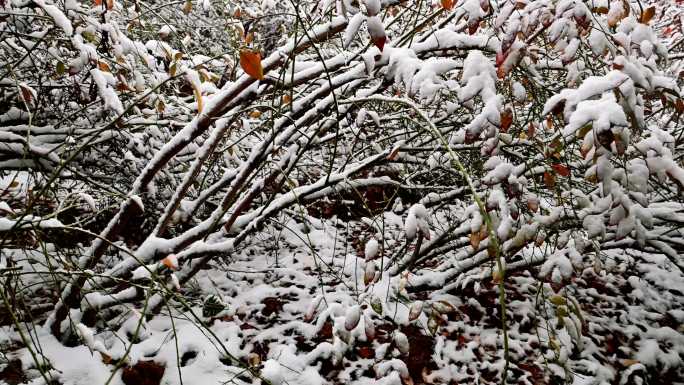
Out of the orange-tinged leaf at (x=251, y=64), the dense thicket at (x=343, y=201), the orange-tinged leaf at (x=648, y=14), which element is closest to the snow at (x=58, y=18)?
the dense thicket at (x=343, y=201)

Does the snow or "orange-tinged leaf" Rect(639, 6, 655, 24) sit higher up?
the snow

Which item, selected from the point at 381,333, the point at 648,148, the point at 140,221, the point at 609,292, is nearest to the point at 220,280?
the point at 140,221

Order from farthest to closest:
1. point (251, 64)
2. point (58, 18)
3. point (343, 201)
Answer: point (343, 201)
point (58, 18)
point (251, 64)

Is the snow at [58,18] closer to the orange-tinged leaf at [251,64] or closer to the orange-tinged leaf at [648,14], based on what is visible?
the orange-tinged leaf at [251,64]

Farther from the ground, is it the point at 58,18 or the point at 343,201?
the point at 58,18

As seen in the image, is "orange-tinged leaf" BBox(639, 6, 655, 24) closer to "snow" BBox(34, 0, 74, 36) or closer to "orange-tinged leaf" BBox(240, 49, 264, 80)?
"orange-tinged leaf" BBox(240, 49, 264, 80)

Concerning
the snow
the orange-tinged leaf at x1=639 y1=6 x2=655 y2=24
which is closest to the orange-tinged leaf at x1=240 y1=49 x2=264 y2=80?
the snow

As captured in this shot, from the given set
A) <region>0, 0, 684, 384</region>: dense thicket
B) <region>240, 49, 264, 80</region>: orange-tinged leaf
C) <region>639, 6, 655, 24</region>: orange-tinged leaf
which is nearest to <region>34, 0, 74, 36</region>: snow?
<region>0, 0, 684, 384</region>: dense thicket

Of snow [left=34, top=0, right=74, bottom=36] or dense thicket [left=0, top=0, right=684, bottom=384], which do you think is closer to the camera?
dense thicket [left=0, top=0, right=684, bottom=384]

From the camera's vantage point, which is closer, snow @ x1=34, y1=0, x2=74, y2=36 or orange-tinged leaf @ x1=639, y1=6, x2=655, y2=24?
orange-tinged leaf @ x1=639, y1=6, x2=655, y2=24

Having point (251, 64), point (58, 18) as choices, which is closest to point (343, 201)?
point (251, 64)

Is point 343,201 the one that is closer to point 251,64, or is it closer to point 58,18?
point 251,64

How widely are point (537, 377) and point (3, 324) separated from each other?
2.81 metres

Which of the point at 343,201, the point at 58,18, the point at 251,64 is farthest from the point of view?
the point at 343,201
